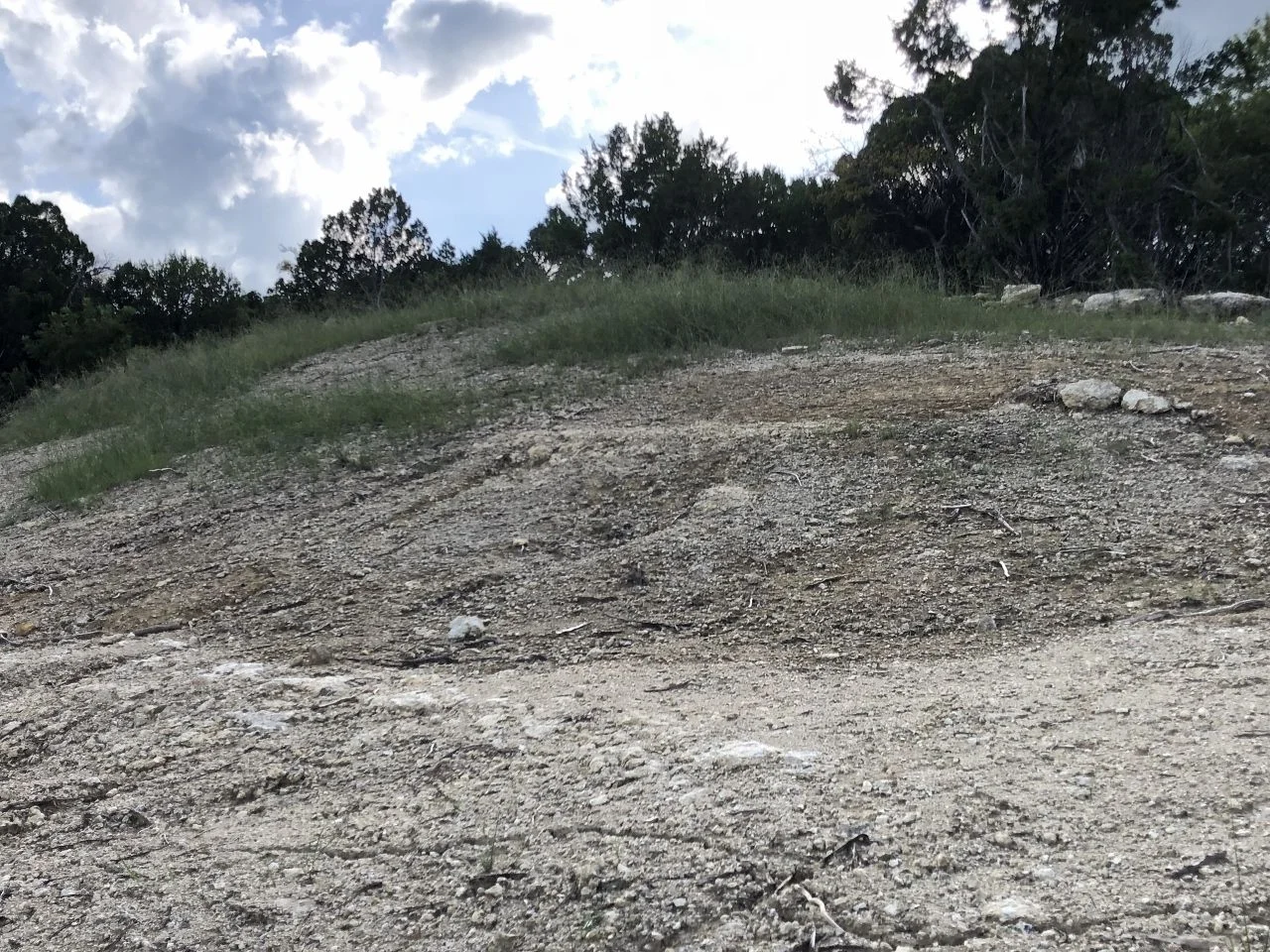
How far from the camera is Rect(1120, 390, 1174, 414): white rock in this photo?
14.4ft

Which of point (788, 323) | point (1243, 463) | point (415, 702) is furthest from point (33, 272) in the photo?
point (1243, 463)

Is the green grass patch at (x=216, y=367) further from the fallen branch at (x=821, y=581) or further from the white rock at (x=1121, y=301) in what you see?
the fallen branch at (x=821, y=581)

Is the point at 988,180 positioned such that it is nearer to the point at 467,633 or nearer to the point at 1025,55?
the point at 1025,55

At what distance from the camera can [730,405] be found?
5344 mm

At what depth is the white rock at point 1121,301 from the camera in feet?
26.7

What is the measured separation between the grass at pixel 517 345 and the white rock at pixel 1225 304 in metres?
0.95

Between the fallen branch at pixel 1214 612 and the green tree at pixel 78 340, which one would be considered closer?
the fallen branch at pixel 1214 612

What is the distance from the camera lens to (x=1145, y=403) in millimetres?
4430

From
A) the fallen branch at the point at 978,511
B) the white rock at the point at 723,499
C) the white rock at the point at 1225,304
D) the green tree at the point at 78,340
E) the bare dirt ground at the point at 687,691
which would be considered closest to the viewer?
the bare dirt ground at the point at 687,691

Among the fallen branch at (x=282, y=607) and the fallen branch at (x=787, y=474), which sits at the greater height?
the fallen branch at (x=787, y=474)

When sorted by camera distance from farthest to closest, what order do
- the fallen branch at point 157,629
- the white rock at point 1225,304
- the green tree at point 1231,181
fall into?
the green tree at point 1231,181 → the white rock at point 1225,304 → the fallen branch at point 157,629

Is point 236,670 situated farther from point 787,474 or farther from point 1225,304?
point 1225,304

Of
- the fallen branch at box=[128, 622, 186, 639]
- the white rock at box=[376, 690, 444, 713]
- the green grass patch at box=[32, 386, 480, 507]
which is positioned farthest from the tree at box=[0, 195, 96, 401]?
the white rock at box=[376, 690, 444, 713]

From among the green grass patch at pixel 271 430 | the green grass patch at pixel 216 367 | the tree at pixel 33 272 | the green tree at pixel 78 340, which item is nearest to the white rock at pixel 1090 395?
the green grass patch at pixel 271 430
